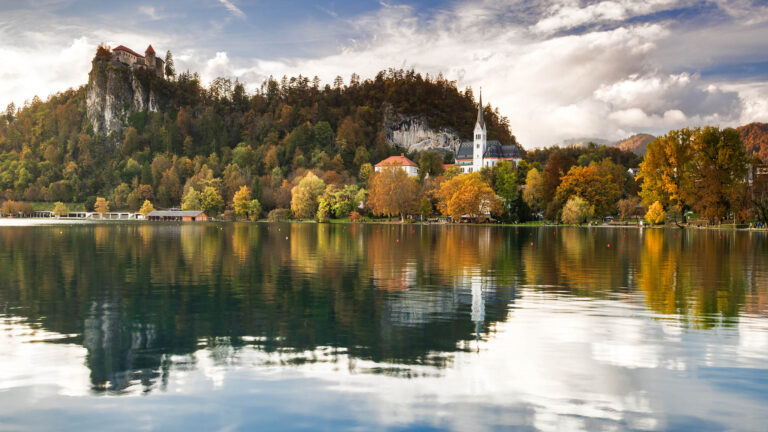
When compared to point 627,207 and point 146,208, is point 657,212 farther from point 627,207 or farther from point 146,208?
point 146,208

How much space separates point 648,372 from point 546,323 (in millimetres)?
4600

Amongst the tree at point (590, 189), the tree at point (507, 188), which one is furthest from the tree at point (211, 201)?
the tree at point (590, 189)

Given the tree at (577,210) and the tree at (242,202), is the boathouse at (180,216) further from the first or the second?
the tree at (577,210)

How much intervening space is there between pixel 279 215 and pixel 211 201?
30.1 metres

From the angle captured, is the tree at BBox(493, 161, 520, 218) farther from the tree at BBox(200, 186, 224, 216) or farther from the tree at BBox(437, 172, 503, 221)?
the tree at BBox(200, 186, 224, 216)

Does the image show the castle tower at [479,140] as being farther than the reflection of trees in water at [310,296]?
Yes

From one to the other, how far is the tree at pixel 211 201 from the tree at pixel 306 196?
1473 inches

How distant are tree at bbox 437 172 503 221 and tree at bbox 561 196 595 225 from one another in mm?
17676

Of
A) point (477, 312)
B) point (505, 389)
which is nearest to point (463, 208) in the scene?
point (477, 312)

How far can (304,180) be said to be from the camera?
476 ft

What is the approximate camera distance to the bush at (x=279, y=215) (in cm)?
15081

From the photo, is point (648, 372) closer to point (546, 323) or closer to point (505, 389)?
point (505, 389)

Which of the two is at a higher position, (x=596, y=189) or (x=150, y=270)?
(x=596, y=189)

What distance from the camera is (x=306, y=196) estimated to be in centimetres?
14088
